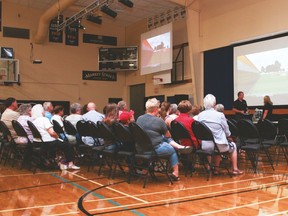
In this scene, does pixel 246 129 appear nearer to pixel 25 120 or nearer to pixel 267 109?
pixel 267 109

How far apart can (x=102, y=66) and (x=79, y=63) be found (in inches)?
41.1

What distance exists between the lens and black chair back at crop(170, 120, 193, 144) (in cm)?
498

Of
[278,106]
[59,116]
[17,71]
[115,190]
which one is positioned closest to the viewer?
[115,190]

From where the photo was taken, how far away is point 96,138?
19.5 feet

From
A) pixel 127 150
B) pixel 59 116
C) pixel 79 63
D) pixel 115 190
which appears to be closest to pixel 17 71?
pixel 79 63

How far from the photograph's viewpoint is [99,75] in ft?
52.9

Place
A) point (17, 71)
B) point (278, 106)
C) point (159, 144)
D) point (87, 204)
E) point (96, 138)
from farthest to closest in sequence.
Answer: point (17, 71) < point (278, 106) < point (96, 138) < point (159, 144) < point (87, 204)

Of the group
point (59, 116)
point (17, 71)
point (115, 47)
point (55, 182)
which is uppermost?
point (115, 47)

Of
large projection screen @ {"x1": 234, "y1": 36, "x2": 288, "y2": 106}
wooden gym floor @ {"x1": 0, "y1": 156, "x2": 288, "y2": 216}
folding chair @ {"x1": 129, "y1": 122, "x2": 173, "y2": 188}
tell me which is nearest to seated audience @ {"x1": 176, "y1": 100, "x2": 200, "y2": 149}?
wooden gym floor @ {"x1": 0, "y1": 156, "x2": 288, "y2": 216}

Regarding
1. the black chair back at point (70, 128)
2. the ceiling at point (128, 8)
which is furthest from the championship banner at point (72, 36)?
the black chair back at point (70, 128)

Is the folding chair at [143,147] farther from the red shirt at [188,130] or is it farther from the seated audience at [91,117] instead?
the seated audience at [91,117]

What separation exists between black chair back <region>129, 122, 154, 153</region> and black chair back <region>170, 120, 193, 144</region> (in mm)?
715

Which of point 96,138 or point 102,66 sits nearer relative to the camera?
point 96,138

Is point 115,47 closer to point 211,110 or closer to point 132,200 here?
point 211,110
